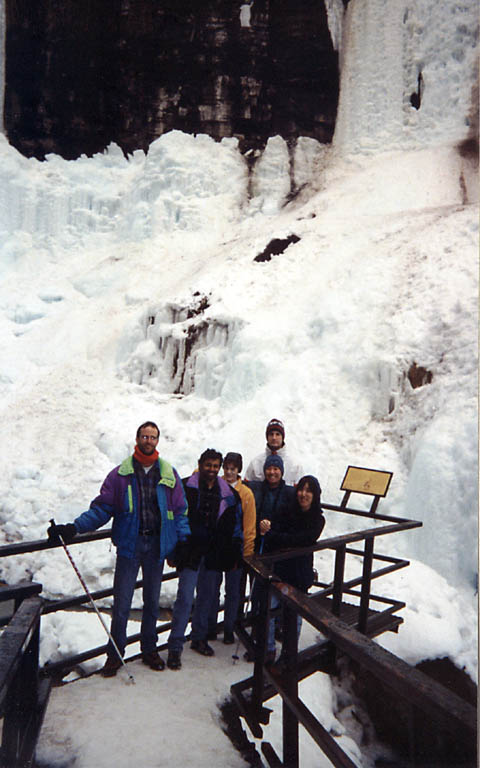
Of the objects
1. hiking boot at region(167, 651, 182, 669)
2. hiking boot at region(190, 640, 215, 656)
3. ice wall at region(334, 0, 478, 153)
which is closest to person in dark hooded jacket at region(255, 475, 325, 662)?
hiking boot at region(190, 640, 215, 656)

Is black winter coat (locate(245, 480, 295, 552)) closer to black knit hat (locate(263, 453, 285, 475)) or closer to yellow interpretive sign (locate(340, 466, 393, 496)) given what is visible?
black knit hat (locate(263, 453, 285, 475))

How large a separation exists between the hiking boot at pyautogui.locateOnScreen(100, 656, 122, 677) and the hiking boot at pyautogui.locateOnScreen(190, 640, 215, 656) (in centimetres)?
54

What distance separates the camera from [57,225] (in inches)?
537

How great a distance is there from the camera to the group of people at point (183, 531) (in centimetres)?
280

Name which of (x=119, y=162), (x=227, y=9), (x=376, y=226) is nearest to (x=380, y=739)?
(x=376, y=226)

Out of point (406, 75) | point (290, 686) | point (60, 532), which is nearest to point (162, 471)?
point (60, 532)

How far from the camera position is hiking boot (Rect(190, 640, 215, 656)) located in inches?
122

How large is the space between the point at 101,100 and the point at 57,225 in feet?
13.9

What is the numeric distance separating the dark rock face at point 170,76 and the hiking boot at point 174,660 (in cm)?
1397

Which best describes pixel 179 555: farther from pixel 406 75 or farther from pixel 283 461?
pixel 406 75

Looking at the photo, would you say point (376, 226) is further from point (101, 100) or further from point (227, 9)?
point (101, 100)

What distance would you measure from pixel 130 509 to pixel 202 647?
108cm

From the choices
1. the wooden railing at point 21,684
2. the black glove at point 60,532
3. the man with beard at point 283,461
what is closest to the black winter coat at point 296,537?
the man with beard at point 283,461

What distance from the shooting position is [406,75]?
13203mm
